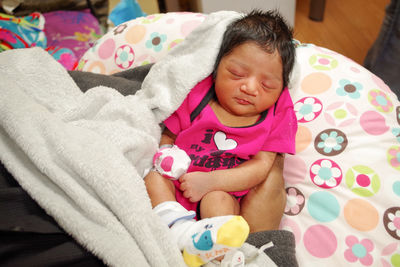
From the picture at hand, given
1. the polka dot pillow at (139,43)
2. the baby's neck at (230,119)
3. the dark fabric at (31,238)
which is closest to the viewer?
the dark fabric at (31,238)

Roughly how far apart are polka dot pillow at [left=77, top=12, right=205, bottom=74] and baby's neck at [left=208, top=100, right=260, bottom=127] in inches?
16.1

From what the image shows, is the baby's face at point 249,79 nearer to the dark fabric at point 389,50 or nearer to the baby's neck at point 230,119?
the baby's neck at point 230,119

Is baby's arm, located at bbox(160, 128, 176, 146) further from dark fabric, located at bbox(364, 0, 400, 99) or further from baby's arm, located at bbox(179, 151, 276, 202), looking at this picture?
dark fabric, located at bbox(364, 0, 400, 99)

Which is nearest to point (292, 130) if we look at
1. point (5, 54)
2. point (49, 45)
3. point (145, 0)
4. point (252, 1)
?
point (5, 54)

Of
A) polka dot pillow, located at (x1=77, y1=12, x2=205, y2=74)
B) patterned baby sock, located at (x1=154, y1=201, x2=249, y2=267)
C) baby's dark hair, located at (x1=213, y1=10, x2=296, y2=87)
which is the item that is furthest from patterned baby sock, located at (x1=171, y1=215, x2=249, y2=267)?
polka dot pillow, located at (x1=77, y1=12, x2=205, y2=74)

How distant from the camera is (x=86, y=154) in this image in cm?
67

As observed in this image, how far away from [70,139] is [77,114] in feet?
0.66

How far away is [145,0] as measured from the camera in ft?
7.31

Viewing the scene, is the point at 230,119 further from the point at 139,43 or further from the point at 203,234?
the point at 139,43

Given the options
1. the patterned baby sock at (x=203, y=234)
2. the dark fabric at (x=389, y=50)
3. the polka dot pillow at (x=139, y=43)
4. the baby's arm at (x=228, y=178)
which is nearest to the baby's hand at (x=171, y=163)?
the baby's arm at (x=228, y=178)

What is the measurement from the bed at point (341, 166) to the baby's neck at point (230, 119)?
0.53 feet

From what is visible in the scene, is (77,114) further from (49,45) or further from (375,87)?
(49,45)

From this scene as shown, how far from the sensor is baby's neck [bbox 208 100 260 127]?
987 millimetres

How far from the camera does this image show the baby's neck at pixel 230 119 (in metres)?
0.99
